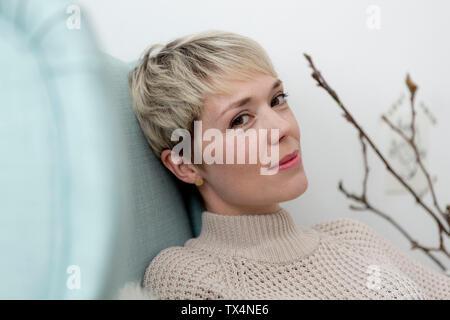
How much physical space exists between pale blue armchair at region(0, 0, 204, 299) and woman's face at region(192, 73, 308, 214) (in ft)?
1.11

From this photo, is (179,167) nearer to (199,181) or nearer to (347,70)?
(199,181)

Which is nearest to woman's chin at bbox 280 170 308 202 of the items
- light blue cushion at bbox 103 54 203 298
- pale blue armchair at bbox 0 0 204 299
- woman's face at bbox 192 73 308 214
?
woman's face at bbox 192 73 308 214

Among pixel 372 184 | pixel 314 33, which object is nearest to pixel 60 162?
pixel 314 33

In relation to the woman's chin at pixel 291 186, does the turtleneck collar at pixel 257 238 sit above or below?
below

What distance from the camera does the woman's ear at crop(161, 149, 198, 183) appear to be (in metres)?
0.89

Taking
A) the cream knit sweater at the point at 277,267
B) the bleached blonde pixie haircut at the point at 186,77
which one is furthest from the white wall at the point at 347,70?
the cream knit sweater at the point at 277,267

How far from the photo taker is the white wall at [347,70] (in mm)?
1146

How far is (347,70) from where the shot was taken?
47.8 inches

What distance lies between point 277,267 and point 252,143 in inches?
9.3

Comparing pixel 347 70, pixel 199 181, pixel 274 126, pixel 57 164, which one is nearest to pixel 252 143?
pixel 274 126

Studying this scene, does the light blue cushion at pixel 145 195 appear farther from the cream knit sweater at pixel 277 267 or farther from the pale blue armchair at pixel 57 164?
the pale blue armchair at pixel 57 164

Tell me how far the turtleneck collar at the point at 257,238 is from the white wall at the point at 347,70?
394mm
